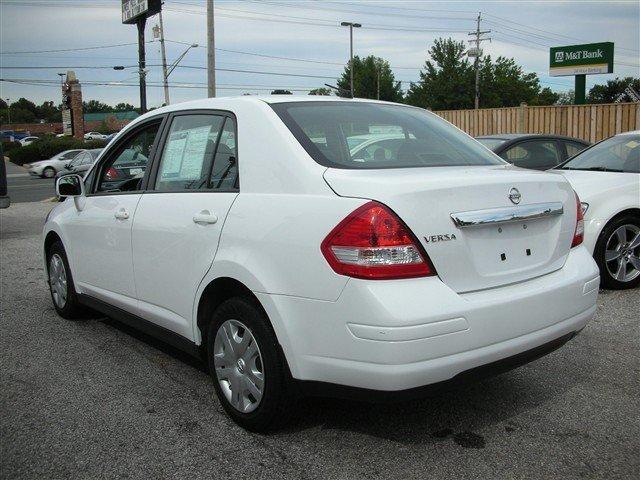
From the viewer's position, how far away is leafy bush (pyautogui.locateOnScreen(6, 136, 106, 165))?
4903cm

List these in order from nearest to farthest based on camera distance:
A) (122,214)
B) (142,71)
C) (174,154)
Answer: (174,154) < (122,214) < (142,71)

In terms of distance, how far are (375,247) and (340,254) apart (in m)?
0.15

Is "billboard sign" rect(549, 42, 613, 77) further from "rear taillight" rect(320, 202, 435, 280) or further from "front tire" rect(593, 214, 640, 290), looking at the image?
"rear taillight" rect(320, 202, 435, 280)

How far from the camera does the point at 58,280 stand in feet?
17.6

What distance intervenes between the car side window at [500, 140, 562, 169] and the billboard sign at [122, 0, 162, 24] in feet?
100

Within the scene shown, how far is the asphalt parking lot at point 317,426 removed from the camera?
2.83 m

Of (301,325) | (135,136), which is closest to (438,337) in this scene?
(301,325)

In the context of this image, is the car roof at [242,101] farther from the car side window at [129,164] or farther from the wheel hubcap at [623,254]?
the wheel hubcap at [623,254]

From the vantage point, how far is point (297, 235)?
109 inches

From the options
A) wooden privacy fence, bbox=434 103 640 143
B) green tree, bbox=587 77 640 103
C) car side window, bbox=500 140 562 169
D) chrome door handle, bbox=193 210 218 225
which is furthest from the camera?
green tree, bbox=587 77 640 103

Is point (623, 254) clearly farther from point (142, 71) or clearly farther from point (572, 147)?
point (142, 71)

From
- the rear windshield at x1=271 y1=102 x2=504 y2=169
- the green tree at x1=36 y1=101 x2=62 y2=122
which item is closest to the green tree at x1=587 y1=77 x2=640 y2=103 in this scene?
the rear windshield at x1=271 y1=102 x2=504 y2=169

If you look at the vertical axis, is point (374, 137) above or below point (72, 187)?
above

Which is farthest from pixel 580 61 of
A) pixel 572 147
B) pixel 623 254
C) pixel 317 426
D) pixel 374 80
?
pixel 374 80
